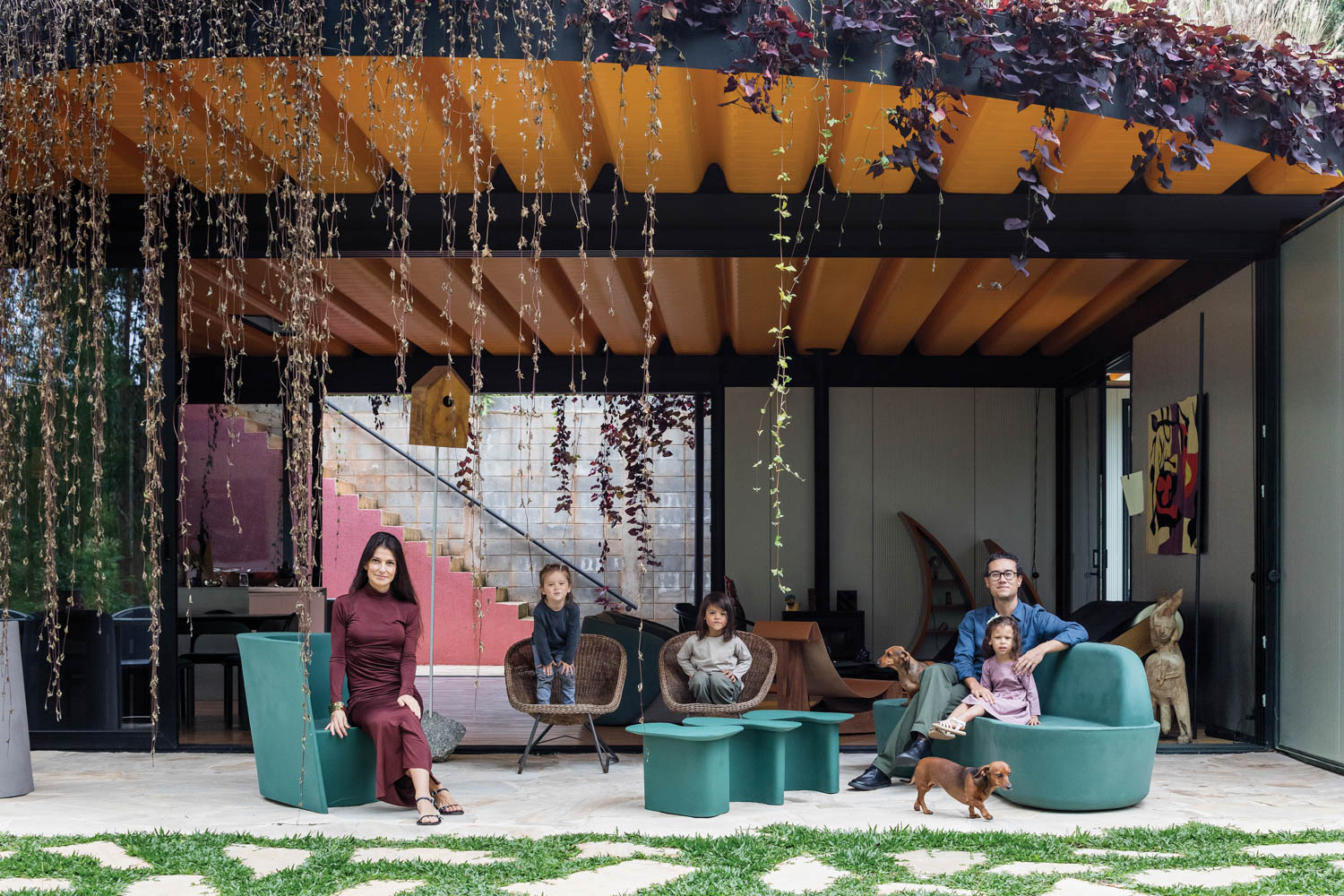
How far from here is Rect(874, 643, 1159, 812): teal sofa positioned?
4613mm

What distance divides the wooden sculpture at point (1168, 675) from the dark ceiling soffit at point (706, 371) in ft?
12.2

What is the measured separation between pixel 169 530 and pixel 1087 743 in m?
4.59

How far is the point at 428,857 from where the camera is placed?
153 inches

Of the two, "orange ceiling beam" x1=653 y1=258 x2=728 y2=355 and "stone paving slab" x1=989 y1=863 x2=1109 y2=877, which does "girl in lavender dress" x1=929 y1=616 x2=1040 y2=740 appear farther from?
"orange ceiling beam" x1=653 y1=258 x2=728 y2=355

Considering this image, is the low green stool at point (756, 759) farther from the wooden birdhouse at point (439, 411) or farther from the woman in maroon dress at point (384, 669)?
the wooden birdhouse at point (439, 411)

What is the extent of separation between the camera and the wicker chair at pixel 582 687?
565 centimetres

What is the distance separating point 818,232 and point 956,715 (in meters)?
2.54

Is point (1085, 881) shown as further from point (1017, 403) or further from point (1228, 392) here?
point (1017, 403)

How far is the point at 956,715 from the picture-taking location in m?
4.95

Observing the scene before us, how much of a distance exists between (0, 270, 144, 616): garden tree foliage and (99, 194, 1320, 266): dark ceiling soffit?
84 cm

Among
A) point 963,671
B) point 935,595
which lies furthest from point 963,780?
point 935,595

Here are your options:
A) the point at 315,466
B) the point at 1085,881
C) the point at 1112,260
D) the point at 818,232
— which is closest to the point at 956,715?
the point at 1085,881

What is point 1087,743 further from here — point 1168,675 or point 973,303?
point 973,303

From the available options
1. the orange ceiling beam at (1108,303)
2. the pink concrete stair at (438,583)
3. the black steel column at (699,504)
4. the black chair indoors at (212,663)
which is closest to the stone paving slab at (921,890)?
the orange ceiling beam at (1108,303)
